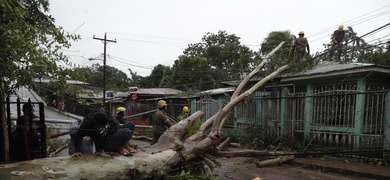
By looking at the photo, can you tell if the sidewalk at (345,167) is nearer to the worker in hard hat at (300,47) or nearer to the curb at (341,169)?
the curb at (341,169)

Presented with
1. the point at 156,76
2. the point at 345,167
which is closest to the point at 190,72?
the point at 156,76

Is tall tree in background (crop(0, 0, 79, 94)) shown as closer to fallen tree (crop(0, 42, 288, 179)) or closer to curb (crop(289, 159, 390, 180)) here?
fallen tree (crop(0, 42, 288, 179))

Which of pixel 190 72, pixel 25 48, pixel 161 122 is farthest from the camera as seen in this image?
pixel 190 72

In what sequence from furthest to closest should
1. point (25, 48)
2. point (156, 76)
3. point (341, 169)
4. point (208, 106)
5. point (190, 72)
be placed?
point (156, 76)
point (190, 72)
point (208, 106)
point (341, 169)
point (25, 48)

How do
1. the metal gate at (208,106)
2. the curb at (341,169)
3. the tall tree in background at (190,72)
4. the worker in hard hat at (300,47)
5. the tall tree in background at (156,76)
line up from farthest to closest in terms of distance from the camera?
the tall tree in background at (156,76), the tall tree in background at (190,72), the metal gate at (208,106), the worker in hard hat at (300,47), the curb at (341,169)

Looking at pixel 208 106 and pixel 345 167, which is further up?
pixel 208 106

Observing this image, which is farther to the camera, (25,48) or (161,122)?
(161,122)

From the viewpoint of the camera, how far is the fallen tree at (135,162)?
3.29 m

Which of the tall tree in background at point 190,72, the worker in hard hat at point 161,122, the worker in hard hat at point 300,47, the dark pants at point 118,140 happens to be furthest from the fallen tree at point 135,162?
the tall tree in background at point 190,72

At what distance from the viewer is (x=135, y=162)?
4191mm

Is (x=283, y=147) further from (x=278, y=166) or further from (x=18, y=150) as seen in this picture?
(x=18, y=150)

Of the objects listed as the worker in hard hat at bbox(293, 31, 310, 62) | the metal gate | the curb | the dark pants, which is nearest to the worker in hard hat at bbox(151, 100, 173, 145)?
the dark pants

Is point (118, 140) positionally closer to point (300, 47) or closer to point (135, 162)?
point (135, 162)

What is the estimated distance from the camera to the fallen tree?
3293 millimetres
